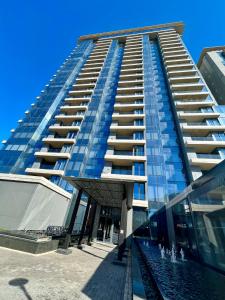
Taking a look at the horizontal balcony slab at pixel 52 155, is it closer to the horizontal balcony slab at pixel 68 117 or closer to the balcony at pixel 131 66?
the horizontal balcony slab at pixel 68 117

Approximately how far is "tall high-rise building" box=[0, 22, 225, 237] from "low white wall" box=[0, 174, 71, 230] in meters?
4.57

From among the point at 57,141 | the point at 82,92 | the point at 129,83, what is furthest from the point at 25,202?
the point at 129,83

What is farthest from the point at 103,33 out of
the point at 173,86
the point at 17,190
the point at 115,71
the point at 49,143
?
the point at 17,190

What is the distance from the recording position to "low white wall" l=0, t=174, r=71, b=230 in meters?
13.2

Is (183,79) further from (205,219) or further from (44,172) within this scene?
(44,172)

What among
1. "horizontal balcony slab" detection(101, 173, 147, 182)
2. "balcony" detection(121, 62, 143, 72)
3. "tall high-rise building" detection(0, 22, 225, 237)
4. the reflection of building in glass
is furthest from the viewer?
"balcony" detection(121, 62, 143, 72)

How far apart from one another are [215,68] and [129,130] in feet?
120

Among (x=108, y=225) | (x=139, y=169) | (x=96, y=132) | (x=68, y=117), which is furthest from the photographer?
(x=68, y=117)

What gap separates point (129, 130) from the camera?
34.2 m

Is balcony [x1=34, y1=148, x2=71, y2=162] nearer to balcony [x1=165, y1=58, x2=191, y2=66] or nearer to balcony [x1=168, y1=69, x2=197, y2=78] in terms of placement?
balcony [x1=168, y1=69, x2=197, y2=78]

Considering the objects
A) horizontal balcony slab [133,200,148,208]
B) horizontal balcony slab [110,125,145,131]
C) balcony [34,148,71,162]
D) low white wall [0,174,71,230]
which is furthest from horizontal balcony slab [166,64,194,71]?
low white wall [0,174,71,230]

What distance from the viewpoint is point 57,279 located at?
19.6 feet

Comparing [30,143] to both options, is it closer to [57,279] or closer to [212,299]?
[57,279]

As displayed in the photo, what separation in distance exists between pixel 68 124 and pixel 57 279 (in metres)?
36.5
